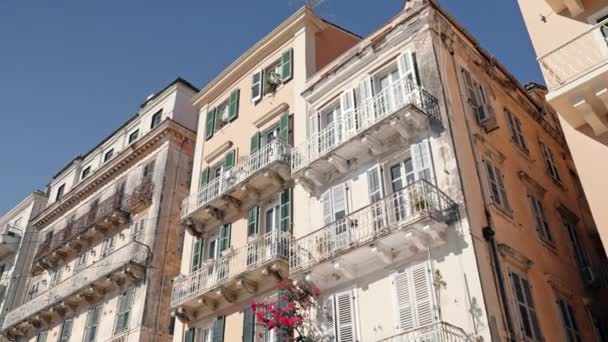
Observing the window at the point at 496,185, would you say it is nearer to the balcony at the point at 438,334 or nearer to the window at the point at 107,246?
the balcony at the point at 438,334

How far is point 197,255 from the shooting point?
20594 mm

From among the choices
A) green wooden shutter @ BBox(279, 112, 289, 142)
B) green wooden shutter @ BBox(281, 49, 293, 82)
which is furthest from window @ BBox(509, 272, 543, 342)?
green wooden shutter @ BBox(281, 49, 293, 82)

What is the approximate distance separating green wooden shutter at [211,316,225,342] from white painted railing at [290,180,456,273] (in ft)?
12.3

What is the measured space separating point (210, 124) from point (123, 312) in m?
8.20

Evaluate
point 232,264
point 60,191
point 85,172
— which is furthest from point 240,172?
point 60,191

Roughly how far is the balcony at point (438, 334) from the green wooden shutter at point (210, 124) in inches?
545

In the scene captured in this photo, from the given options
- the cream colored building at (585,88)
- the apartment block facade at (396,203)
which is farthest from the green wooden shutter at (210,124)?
the cream colored building at (585,88)

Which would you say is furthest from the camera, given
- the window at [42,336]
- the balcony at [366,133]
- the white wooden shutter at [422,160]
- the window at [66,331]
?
the window at [42,336]

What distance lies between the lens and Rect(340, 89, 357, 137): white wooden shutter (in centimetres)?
1655

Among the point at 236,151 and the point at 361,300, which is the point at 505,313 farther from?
the point at 236,151

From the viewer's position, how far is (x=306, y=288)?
15.3m

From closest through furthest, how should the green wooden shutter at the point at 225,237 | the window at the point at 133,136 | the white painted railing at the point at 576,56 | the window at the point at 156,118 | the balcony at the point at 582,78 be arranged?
the balcony at the point at 582,78 < the white painted railing at the point at 576,56 < the green wooden shutter at the point at 225,237 < the window at the point at 156,118 < the window at the point at 133,136

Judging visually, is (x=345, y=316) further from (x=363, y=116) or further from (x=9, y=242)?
(x=9, y=242)

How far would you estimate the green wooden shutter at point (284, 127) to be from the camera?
1925 centimetres
